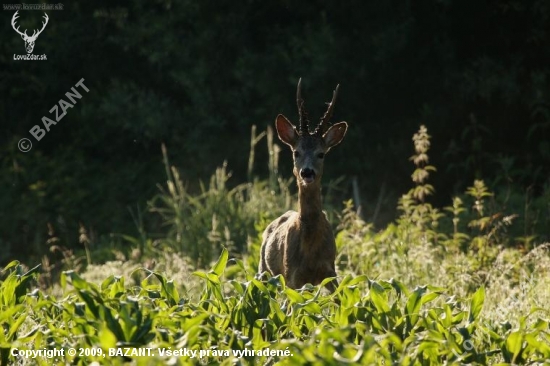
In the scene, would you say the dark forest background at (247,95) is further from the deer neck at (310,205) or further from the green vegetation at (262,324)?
the green vegetation at (262,324)

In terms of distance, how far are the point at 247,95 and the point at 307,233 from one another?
6985 mm

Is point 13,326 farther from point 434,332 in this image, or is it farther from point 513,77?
point 513,77

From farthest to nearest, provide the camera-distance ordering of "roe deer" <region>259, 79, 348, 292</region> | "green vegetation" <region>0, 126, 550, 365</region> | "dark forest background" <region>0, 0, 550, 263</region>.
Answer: "dark forest background" <region>0, 0, 550, 263</region> < "roe deer" <region>259, 79, 348, 292</region> < "green vegetation" <region>0, 126, 550, 365</region>

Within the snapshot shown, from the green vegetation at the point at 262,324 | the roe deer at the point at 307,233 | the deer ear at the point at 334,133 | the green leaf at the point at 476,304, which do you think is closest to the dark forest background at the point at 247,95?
the deer ear at the point at 334,133

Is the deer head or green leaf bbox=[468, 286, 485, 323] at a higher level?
the deer head

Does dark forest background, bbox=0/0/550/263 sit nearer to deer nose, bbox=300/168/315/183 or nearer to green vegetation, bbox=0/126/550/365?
deer nose, bbox=300/168/315/183

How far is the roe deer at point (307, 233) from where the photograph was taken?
24.4 ft

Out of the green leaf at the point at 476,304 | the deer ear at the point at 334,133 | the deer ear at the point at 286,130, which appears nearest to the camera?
the green leaf at the point at 476,304

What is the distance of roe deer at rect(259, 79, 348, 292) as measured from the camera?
7.43 metres

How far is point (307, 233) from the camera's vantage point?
7500mm

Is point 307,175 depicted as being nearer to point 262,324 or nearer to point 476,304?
point 262,324

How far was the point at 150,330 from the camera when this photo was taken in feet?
16.3

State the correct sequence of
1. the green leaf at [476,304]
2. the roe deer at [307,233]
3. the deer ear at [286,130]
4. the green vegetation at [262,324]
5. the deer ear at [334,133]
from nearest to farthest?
the green vegetation at [262,324]
the green leaf at [476,304]
the roe deer at [307,233]
the deer ear at [334,133]
the deer ear at [286,130]

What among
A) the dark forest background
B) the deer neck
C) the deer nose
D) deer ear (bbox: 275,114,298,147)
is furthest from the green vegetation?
the dark forest background
